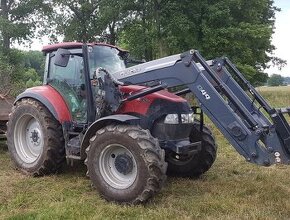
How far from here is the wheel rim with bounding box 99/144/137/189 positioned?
221 inches

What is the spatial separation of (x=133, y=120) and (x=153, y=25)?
2248 cm

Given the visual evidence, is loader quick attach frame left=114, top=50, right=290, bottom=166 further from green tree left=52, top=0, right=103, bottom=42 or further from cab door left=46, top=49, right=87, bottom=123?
green tree left=52, top=0, right=103, bottom=42

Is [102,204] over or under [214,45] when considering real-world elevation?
under

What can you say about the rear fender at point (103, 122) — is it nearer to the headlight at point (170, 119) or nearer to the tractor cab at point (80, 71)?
the headlight at point (170, 119)

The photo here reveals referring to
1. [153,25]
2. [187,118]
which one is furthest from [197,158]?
[153,25]

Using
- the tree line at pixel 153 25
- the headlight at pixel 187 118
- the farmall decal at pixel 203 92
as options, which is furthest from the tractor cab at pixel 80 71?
the tree line at pixel 153 25

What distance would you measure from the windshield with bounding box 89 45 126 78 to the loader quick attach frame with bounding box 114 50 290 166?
27.8 inches

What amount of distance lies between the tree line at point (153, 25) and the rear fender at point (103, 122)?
18927mm

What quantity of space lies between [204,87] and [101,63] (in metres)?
1.93

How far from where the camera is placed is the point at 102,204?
5.49 m

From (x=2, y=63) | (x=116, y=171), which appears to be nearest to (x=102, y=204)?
(x=116, y=171)

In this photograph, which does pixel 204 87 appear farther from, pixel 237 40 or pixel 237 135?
pixel 237 40

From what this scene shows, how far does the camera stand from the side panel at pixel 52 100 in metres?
6.71

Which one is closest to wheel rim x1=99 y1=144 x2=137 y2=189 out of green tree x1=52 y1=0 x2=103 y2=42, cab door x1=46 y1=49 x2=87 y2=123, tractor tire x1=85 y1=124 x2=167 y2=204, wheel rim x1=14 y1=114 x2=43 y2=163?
tractor tire x1=85 y1=124 x2=167 y2=204
